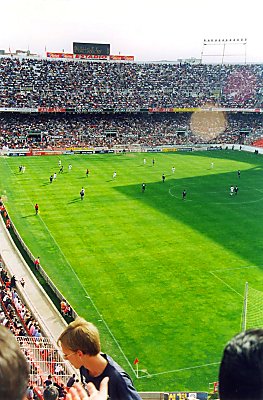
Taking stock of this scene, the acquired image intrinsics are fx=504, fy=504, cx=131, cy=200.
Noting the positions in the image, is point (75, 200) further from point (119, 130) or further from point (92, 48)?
point (92, 48)

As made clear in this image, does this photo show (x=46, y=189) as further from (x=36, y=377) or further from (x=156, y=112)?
(x=156, y=112)

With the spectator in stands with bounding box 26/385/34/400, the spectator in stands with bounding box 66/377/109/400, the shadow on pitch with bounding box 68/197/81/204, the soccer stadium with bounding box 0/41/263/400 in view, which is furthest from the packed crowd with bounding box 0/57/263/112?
the spectator in stands with bounding box 66/377/109/400

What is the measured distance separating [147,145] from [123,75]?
56.4 feet

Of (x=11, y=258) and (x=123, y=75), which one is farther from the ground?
(x=123, y=75)

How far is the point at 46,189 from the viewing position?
42781mm

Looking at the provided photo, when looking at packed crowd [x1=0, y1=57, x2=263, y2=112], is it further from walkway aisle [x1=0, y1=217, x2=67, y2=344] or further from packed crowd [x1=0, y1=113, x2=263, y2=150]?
walkway aisle [x1=0, y1=217, x2=67, y2=344]

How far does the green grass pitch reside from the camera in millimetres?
18406

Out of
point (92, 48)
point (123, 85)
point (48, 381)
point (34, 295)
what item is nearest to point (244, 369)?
point (48, 381)

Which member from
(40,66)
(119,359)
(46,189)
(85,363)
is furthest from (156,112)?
(85,363)

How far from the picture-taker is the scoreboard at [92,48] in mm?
82000

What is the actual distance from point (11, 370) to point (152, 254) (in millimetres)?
25420

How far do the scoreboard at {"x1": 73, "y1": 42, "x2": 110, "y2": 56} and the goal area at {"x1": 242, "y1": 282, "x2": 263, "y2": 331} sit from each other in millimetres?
66961

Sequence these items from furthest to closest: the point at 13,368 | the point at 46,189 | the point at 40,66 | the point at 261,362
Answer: the point at 40,66, the point at 46,189, the point at 261,362, the point at 13,368

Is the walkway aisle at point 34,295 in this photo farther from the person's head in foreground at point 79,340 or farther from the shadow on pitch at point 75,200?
the person's head in foreground at point 79,340
